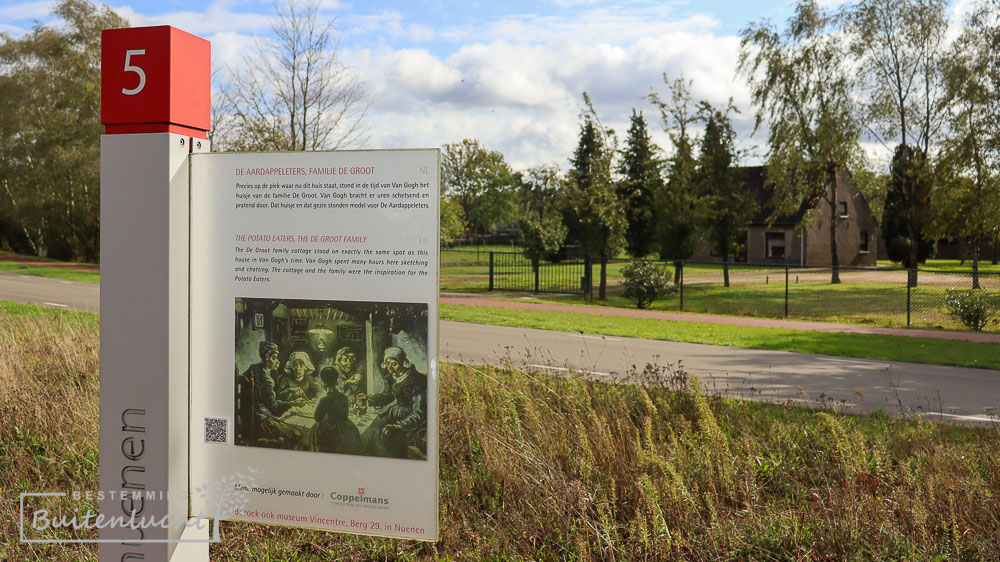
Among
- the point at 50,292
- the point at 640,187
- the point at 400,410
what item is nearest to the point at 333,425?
the point at 400,410

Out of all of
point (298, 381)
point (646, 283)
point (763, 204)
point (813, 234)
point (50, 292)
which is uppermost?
point (763, 204)

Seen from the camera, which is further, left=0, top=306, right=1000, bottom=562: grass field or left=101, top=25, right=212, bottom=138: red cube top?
left=0, top=306, right=1000, bottom=562: grass field

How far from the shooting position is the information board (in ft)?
10.3

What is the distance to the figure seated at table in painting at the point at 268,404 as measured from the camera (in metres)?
3.27

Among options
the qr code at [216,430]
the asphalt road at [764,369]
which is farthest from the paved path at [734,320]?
the qr code at [216,430]

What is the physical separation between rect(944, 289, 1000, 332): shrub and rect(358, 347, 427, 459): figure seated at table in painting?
19715 mm

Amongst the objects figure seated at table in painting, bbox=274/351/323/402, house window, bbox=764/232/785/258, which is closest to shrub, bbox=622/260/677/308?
figure seated at table in painting, bbox=274/351/323/402

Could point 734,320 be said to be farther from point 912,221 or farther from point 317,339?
point 912,221

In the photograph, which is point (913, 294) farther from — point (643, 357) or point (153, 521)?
point (153, 521)

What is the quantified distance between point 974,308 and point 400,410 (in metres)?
20.2

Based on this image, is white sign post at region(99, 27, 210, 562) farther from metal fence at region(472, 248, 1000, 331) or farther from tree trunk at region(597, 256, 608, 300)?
tree trunk at region(597, 256, 608, 300)

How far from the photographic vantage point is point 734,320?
789 inches

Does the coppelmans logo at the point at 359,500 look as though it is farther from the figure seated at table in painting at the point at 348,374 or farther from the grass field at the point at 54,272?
the grass field at the point at 54,272

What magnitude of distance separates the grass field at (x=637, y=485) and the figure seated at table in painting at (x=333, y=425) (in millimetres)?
1226
